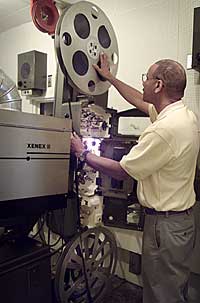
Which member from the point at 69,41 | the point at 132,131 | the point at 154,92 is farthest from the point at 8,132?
the point at 132,131

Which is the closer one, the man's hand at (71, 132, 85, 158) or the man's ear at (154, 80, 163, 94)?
the man's ear at (154, 80, 163, 94)

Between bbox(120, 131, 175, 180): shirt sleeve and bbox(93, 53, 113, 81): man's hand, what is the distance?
1.82ft

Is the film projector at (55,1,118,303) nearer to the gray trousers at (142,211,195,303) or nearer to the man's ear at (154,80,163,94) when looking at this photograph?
the man's ear at (154,80,163,94)

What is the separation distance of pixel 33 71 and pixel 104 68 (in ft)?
5.35

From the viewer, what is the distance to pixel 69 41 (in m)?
1.65

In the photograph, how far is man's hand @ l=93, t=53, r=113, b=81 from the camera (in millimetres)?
1829

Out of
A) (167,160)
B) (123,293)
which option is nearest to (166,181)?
(167,160)

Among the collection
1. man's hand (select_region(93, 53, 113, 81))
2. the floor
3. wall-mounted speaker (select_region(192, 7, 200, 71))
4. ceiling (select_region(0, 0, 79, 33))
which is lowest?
the floor

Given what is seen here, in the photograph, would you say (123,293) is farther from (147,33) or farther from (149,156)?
(147,33)

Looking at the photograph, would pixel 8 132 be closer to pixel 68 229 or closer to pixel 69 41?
pixel 69 41

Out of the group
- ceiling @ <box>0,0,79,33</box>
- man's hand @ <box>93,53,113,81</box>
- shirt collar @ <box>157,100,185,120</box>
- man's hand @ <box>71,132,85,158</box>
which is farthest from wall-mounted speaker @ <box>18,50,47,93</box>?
shirt collar @ <box>157,100,185,120</box>

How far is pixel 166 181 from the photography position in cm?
153

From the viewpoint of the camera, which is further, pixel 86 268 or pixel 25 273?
pixel 86 268

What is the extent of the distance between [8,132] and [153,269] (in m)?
1.02
